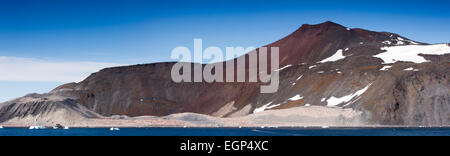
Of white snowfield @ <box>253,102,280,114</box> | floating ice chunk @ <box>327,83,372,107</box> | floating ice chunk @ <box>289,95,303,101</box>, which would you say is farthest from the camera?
white snowfield @ <box>253,102,280,114</box>

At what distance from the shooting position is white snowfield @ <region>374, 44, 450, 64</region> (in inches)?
7101

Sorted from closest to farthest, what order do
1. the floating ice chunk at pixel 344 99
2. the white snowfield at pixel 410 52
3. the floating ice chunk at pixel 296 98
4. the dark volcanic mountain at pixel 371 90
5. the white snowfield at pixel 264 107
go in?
1. the dark volcanic mountain at pixel 371 90
2. the floating ice chunk at pixel 344 99
3. the floating ice chunk at pixel 296 98
4. the white snowfield at pixel 264 107
5. the white snowfield at pixel 410 52

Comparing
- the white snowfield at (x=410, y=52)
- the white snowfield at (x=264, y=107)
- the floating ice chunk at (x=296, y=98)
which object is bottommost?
the white snowfield at (x=264, y=107)

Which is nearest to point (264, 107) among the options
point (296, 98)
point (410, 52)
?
point (296, 98)

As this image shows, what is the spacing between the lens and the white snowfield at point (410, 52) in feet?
592

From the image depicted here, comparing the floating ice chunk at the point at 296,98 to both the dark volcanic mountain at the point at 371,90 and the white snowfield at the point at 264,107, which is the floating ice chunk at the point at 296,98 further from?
the white snowfield at the point at 264,107

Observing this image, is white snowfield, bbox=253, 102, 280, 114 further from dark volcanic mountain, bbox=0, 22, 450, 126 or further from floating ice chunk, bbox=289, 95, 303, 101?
floating ice chunk, bbox=289, 95, 303, 101

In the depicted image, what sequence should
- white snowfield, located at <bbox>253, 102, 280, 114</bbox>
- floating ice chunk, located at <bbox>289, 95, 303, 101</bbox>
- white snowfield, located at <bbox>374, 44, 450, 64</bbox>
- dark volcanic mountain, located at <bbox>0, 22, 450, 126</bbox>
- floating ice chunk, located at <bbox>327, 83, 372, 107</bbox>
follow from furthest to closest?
white snowfield, located at <bbox>374, 44, 450, 64</bbox>
white snowfield, located at <bbox>253, 102, 280, 114</bbox>
floating ice chunk, located at <bbox>289, 95, 303, 101</bbox>
floating ice chunk, located at <bbox>327, 83, 372, 107</bbox>
dark volcanic mountain, located at <bbox>0, 22, 450, 126</bbox>

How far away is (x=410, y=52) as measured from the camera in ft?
615

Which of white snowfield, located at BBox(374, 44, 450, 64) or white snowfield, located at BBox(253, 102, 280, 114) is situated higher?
white snowfield, located at BBox(374, 44, 450, 64)

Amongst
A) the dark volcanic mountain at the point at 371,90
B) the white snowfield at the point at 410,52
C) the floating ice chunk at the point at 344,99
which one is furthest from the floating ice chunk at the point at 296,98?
the white snowfield at the point at 410,52

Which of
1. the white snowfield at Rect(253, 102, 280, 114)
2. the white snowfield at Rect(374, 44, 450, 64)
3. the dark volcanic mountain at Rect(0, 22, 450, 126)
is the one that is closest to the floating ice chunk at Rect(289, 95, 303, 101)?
the dark volcanic mountain at Rect(0, 22, 450, 126)
